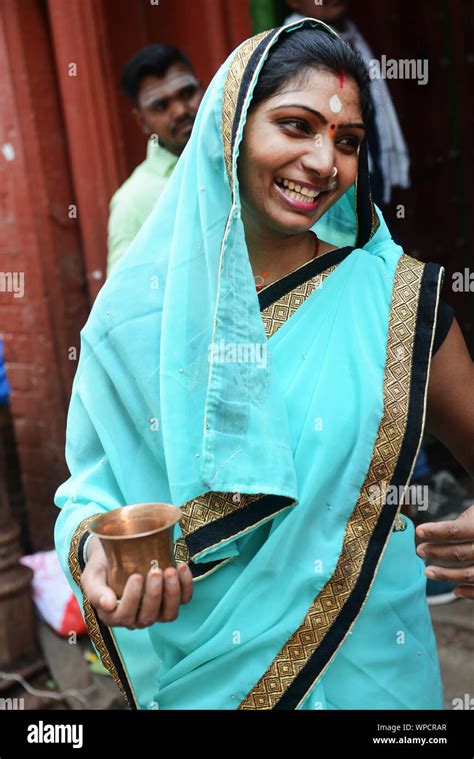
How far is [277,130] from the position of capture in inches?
65.8

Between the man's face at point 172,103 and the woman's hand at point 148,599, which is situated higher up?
the man's face at point 172,103

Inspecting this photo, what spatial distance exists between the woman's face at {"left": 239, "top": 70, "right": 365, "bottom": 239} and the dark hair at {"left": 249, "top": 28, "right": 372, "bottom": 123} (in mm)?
15

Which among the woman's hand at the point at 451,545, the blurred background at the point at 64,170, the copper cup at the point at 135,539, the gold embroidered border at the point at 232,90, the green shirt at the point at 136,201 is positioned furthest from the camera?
the blurred background at the point at 64,170

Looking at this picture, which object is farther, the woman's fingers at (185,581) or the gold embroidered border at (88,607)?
the gold embroidered border at (88,607)

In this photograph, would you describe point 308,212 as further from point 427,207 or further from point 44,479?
point 427,207

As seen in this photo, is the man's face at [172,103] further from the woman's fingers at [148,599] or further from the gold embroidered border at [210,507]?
the woman's fingers at [148,599]

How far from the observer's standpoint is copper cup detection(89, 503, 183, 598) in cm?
143

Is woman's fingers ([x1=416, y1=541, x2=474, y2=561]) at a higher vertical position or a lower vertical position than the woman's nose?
lower

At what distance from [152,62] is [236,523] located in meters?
2.68

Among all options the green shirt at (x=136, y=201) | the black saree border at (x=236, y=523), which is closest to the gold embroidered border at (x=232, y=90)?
the black saree border at (x=236, y=523)

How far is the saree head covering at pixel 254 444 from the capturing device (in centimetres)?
163

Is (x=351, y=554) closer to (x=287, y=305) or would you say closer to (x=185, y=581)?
(x=185, y=581)

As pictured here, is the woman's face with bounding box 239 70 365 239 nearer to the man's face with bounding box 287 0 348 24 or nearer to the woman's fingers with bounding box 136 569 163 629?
the woman's fingers with bounding box 136 569 163 629

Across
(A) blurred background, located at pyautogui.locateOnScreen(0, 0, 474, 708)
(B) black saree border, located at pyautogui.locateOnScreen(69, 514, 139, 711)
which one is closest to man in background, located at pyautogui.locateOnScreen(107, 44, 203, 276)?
(A) blurred background, located at pyautogui.locateOnScreen(0, 0, 474, 708)
